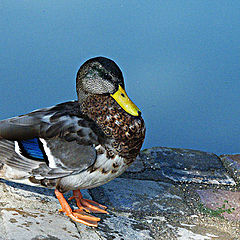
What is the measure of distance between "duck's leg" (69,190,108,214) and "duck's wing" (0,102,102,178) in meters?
0.39

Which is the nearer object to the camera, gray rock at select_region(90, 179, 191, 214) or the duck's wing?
the duck's wing

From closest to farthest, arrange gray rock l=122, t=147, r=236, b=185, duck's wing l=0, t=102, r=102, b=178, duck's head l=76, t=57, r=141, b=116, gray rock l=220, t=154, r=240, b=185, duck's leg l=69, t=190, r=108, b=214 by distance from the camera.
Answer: duck's wing l=0, t=102, r=102, b=178
duck's head l=76, t=57, r=141, b=116
duck's leg l=69, t=190, r=108, b=214
gray rock l=122, t=147, r=236, b=185
gray rock l=220, t=154, r=240, b=185

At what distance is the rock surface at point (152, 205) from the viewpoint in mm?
2100

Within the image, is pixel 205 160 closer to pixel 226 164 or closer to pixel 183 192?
pixel 226 164

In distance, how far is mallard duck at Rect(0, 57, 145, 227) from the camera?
2109 millimetres

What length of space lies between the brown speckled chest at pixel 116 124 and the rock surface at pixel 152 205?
0.44 m

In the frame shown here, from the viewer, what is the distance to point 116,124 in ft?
7.14

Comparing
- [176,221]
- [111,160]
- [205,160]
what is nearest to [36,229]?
[111,160]

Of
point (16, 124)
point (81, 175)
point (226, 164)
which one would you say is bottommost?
point (226, 164)

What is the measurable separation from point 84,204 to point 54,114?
62cm

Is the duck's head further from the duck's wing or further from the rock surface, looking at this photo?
the rock surface

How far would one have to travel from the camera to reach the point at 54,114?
86.8 inches

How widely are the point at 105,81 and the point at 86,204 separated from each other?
2.54ft

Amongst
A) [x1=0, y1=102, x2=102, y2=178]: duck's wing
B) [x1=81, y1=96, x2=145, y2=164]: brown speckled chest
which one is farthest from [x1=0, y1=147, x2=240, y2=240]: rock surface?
[x1=81, y1=96, x2=145, y2=164]: brown speckled chest
